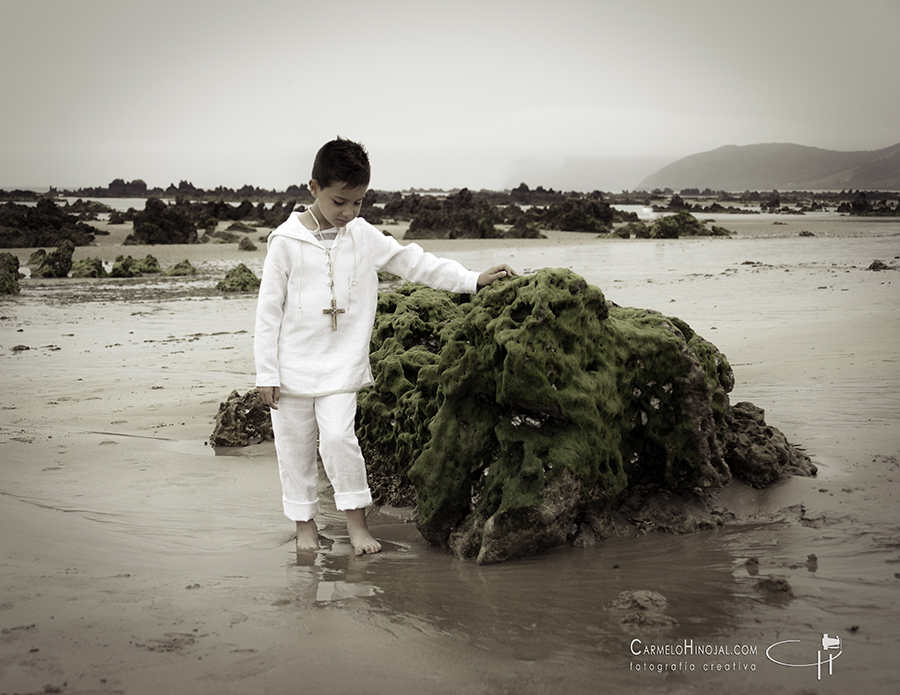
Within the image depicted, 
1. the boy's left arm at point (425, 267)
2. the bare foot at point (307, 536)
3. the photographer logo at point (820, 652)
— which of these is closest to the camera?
the photographer logo at point (820, 652)

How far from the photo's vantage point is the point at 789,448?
3.71m

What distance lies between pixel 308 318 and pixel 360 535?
0.97 meters

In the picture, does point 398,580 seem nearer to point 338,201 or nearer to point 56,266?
point 338,201

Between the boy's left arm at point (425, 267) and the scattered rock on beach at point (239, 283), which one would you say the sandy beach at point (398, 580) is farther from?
the scattered rock on beach at point (239, 283)

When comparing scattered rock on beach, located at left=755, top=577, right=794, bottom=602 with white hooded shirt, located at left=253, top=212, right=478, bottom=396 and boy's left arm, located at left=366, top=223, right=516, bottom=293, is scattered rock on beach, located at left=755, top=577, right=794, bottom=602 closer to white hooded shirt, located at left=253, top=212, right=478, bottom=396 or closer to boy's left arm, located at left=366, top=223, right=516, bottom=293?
boy's left arm, located at left=366, top=223, right=516, bottom=293

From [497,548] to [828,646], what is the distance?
1.20m

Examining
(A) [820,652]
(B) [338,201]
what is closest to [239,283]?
(B) [338,201]

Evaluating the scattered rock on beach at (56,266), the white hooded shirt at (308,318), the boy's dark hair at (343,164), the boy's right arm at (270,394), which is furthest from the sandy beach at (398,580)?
the scattered rock on beach at (56,266)

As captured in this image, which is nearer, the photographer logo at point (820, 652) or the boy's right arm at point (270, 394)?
the photographer logo at point (820, 652)

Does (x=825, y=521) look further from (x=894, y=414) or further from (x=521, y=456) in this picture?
(x=894, y=414)

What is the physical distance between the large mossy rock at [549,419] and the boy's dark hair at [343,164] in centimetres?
73

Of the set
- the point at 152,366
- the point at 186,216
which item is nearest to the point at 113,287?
the point at 152,366

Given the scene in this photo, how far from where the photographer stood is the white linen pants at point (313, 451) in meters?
3.29

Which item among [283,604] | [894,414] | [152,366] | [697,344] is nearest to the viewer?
[283,604]
